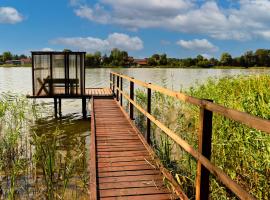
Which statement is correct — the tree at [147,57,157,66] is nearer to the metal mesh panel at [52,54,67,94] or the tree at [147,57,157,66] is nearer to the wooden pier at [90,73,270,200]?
the metal mesh panel at [52,54,67,94]

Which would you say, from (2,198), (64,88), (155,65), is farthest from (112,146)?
(155,65)

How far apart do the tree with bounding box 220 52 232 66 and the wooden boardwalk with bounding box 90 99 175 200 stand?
103 meters

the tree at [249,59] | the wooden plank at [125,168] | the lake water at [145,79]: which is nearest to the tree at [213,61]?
the tree at [249,59]

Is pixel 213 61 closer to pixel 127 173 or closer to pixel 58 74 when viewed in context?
pixel 58 74

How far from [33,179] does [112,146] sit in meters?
1.81

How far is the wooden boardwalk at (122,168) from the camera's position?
445 centimetres

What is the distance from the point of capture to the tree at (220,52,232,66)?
106625mm

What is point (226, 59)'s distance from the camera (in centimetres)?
10875

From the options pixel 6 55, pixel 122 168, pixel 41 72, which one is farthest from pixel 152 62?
pixel 122 168

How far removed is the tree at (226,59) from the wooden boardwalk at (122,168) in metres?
103

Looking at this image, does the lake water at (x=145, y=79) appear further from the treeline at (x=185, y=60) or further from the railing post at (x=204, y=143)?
the treeline at (x=185, y=60)

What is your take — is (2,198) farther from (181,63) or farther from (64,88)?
(181,63)

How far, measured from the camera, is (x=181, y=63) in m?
112

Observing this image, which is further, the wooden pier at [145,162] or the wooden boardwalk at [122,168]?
the wooden boardwalk at [122,168]
